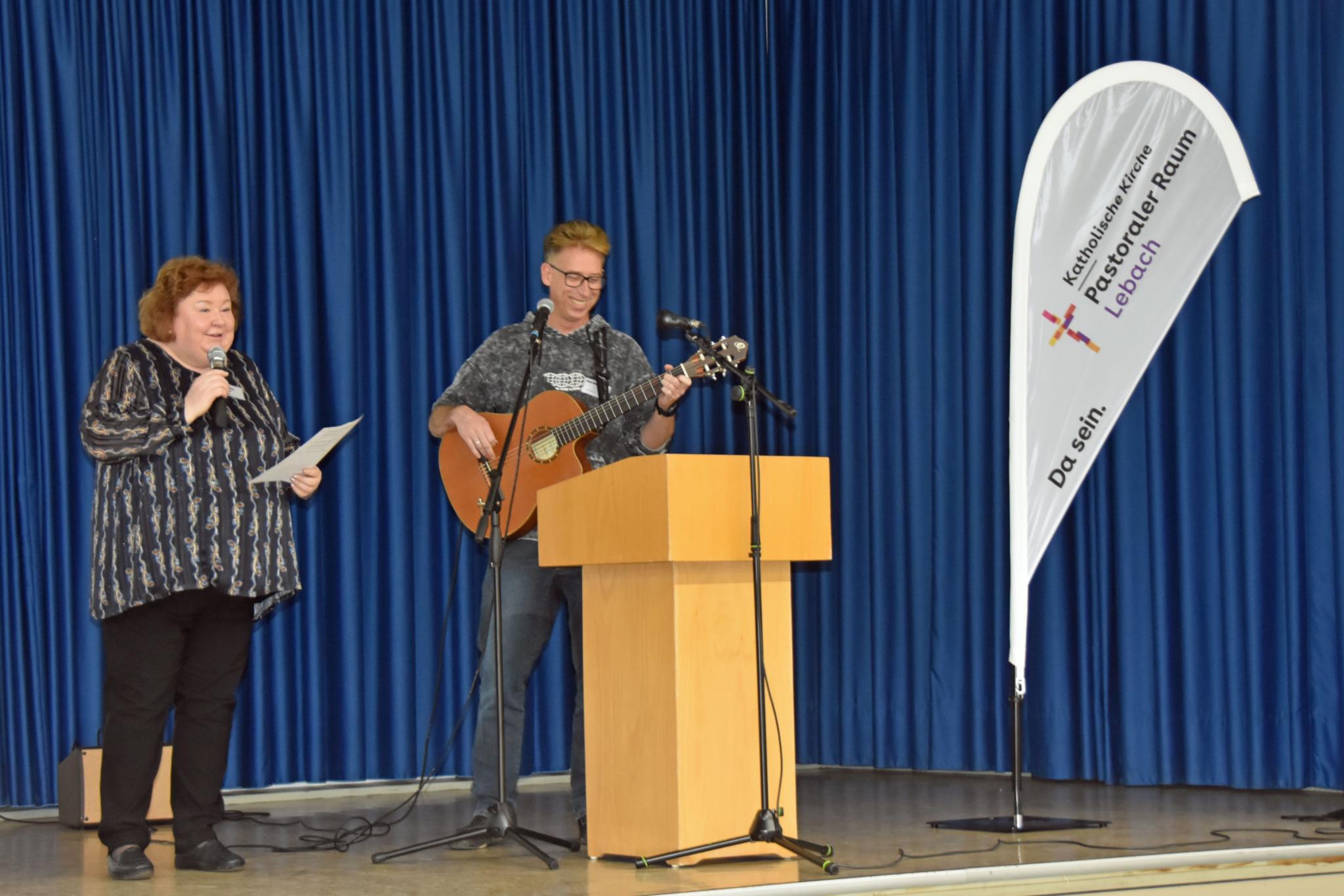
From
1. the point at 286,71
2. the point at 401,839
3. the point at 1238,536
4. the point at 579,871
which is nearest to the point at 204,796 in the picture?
the point at 401,839

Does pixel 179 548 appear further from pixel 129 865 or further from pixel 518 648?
pixel 518 648

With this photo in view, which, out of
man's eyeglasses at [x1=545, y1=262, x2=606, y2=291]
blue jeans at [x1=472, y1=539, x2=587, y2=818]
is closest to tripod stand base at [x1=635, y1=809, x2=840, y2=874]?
blue jeans at [x1=472, y1=539, x2=587, y2=818]

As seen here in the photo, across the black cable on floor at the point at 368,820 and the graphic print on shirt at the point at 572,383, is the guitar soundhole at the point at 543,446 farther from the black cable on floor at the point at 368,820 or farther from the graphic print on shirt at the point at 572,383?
the black cable on floor at the point at 368,820

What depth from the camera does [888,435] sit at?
530cm

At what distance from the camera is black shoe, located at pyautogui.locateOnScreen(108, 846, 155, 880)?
10.5ft

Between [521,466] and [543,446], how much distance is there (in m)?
0.09

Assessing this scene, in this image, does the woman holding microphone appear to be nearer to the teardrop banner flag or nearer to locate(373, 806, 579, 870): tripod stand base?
locate(373, 806, 579, 870): tripod stand base

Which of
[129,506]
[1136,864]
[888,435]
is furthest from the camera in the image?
[888,435]

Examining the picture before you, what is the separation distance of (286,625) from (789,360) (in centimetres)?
221

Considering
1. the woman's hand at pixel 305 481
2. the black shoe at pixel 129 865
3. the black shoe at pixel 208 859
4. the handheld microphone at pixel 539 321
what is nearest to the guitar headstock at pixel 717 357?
the handheld microphone at pixel 539 321

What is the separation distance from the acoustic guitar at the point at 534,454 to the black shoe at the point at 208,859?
1.06 meters

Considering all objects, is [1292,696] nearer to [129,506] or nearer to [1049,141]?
[1049,141]

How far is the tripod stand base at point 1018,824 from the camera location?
362cm


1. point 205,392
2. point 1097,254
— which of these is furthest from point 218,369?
point 1097,254
